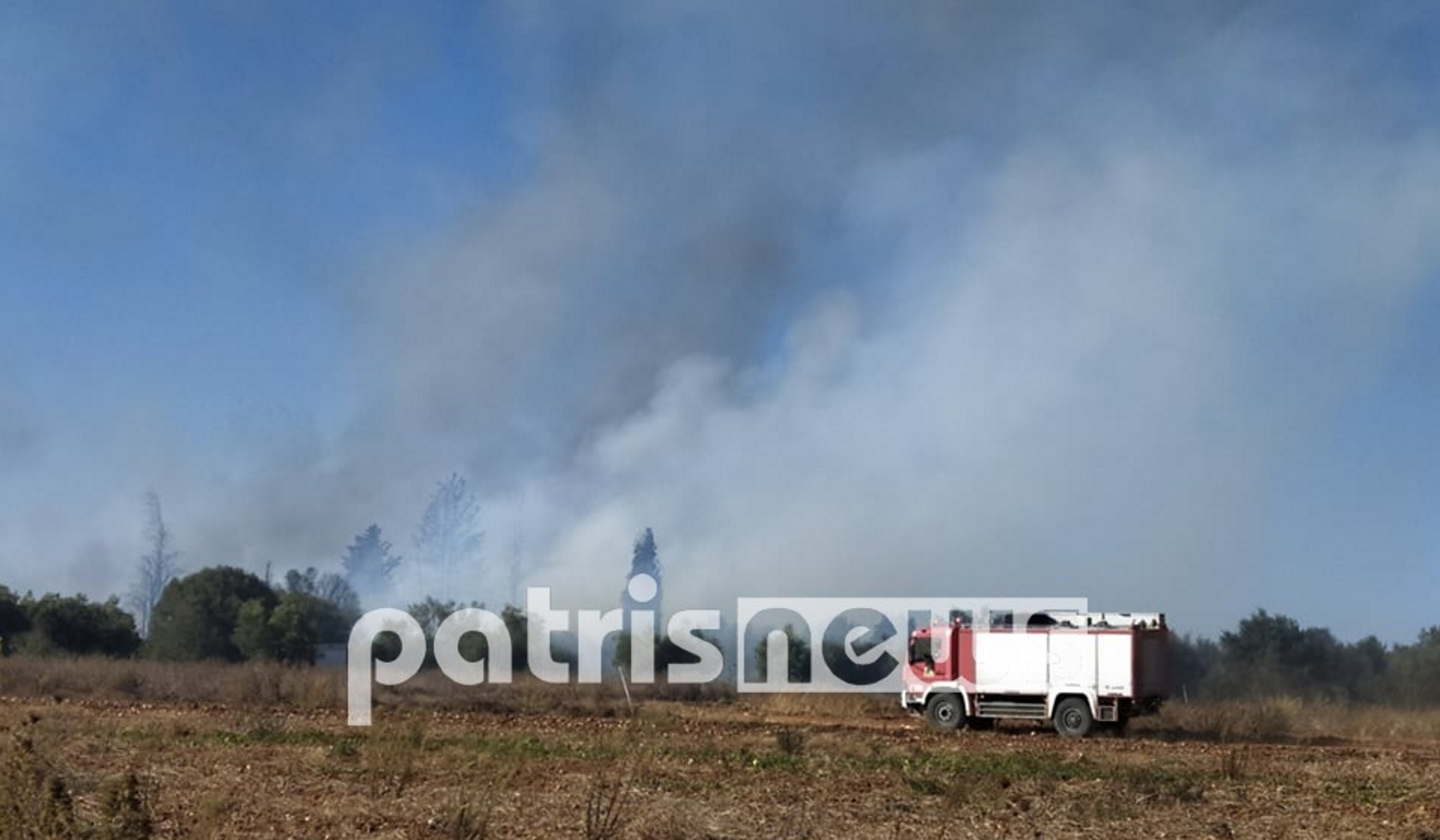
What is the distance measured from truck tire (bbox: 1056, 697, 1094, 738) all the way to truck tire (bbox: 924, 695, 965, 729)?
2.45 metres

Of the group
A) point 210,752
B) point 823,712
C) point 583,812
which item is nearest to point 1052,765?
point 583,812

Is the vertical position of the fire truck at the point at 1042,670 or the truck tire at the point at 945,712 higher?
the fire truck at the point at 1042,670

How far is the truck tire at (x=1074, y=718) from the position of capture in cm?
3200

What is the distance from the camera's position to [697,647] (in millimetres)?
37500

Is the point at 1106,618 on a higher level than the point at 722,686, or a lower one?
higher

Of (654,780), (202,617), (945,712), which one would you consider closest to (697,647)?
(945,712)

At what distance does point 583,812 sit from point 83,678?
3354 centimetres

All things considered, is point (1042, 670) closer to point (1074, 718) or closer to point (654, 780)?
point (1074, 718)

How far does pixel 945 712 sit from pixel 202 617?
36.6 meters

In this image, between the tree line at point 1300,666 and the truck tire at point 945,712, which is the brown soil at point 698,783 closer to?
the truck tire at point 945,712

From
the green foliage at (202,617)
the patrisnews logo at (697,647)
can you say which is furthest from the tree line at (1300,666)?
the green foliage at (202,617)

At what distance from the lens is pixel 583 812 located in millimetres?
14531

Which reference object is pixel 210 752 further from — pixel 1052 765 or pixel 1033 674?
pixel 1033 674

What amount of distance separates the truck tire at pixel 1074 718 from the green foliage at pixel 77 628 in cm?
4052
